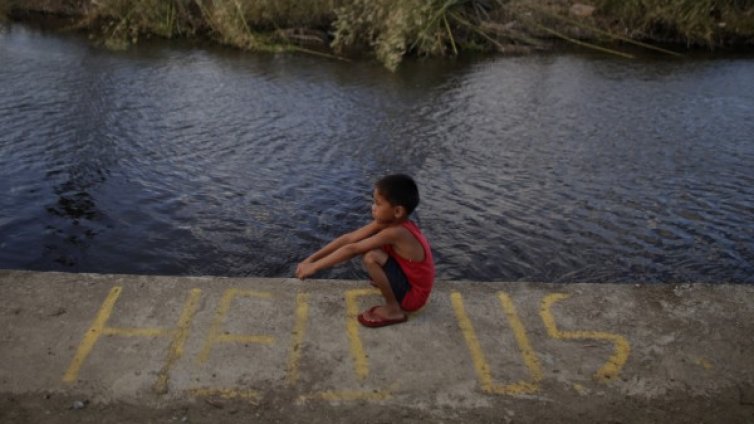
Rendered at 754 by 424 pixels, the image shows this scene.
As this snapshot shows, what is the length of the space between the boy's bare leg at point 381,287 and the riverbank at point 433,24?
1268 centimetres

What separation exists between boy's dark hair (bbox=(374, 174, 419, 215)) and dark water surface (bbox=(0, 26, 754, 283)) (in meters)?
2.62

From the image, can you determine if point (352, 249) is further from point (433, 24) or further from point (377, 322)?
point (433, 24)

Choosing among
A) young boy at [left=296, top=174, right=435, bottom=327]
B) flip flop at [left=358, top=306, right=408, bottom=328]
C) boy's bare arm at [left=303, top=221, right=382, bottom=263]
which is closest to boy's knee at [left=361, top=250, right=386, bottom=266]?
young boy at [left=296, top=174, right=435, bottom=327]

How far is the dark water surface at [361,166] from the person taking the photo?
750 centimetres

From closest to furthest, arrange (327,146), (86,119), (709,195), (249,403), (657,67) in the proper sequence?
1. (249,403)
2. (709,195)
3. (327,146)
4. (86,119)
5. (657,67)

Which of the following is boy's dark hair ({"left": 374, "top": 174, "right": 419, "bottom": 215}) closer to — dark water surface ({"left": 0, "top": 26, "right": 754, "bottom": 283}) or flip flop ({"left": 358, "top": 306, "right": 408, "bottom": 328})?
flip flop ({"left": 358, "top": 306, "right": 408, "bottom": 328})

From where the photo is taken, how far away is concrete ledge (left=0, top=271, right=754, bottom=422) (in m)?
4.02

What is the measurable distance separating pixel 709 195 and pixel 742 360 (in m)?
5.30

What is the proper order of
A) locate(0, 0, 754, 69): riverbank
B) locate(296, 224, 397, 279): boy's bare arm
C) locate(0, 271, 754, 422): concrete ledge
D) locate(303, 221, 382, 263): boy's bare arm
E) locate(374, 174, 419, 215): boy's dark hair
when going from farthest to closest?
locate(0, 0, 754, 69): riverbank → locate(303, 221, 382, 263): boy's bare arm → locate(296, 224, 397, 279): boy's bare arm → locate(374, 174, 419, 215): boy's dark hair → locate(0, 271, 754, 422): concrete ledge

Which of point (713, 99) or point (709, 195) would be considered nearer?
point (709, 195)

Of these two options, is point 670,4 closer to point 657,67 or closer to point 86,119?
point 657,67

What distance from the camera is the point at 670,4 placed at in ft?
64.0

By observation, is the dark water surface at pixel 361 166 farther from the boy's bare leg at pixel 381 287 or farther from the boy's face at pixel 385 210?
the boy's face at pixel 385 210

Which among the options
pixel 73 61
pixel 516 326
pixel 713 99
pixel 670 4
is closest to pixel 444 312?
pixel 516 326
